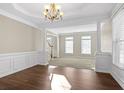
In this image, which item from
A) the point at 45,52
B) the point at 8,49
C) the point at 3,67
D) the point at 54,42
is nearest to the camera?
the point at 3,67

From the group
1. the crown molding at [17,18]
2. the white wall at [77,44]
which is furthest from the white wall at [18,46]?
the white wall at [77,44]

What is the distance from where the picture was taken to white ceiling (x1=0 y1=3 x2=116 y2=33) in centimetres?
336

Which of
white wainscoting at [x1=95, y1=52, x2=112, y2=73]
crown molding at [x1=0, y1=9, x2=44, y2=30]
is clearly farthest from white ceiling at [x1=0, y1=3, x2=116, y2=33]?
white wainscoting at [x1=95, y1=52, x2=112, y2=73]

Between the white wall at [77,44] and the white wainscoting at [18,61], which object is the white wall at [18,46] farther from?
the white wall at [77,44]

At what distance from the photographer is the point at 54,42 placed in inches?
398

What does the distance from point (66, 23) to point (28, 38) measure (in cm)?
233

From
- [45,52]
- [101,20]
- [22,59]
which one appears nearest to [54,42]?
[45,52]

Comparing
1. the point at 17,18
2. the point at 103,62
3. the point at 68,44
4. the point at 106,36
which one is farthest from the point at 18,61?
the point at 68,44

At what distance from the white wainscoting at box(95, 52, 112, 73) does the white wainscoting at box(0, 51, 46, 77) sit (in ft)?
10.7

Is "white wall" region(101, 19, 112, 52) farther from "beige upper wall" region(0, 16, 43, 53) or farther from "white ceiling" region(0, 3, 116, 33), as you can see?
"beige upper wall" region(0, 16, 43, 53)

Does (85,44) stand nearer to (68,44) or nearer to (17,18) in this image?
(68,44)

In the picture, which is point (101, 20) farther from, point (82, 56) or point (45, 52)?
point (82, 56)

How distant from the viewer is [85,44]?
9.24 meters

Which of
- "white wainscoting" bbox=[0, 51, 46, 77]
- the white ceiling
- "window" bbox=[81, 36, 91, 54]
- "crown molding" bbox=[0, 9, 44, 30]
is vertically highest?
the white ceiling
